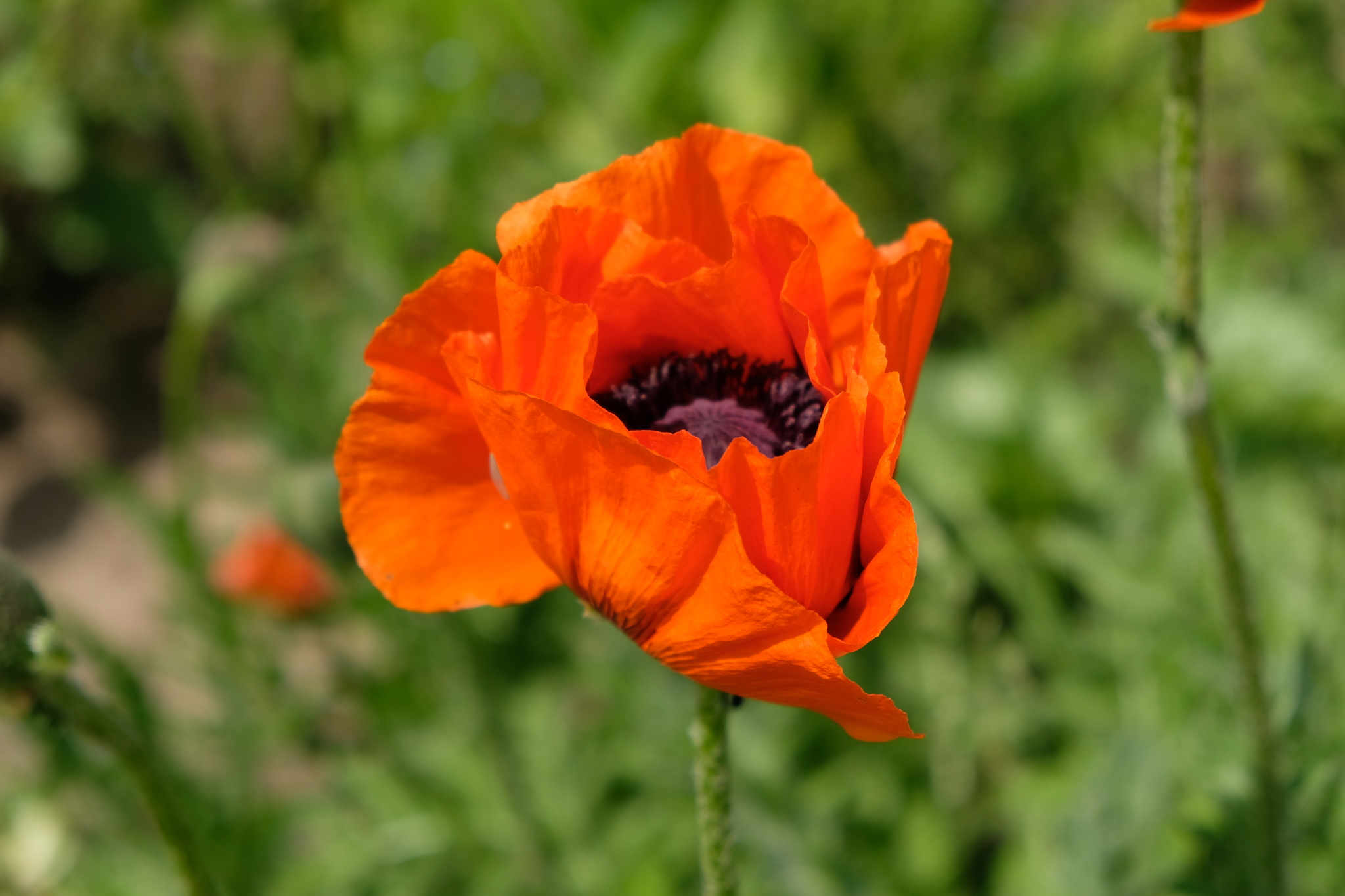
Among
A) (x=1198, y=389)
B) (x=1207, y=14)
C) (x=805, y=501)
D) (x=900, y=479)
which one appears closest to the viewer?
(x=805, y=501)

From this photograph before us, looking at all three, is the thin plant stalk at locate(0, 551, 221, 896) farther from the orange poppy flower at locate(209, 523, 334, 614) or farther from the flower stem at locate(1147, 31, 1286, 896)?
the orange poppy flower at locate(209, 523, 334, 614)

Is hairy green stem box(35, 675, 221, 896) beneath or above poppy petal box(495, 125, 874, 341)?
beneath

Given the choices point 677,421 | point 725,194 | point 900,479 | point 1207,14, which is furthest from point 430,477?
point 900,479

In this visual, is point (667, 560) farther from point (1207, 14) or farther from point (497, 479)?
point (1207, 14)

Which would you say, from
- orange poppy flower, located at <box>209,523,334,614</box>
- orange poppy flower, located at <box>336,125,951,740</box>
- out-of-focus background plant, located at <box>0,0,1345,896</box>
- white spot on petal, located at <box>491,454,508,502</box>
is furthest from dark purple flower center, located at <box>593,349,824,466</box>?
orange poppy flower, located at <box>209,523,334,614</box>

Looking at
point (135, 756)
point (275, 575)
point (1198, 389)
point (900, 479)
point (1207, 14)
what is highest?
point (1207, 14)

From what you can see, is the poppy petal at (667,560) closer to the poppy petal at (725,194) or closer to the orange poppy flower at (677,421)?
the orange poppy flower at (677,421)

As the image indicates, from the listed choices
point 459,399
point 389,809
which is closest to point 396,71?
point 389,809
